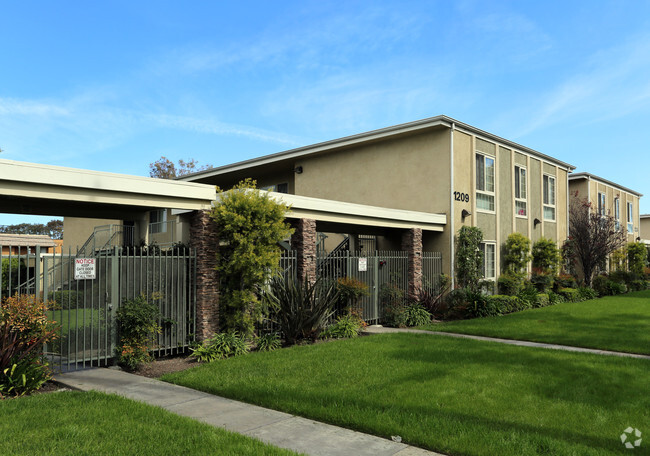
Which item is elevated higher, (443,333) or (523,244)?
(523,244)

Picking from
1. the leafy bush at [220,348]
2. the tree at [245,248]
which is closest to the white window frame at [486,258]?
the tree at [245,248]

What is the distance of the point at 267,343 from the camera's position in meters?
10.9

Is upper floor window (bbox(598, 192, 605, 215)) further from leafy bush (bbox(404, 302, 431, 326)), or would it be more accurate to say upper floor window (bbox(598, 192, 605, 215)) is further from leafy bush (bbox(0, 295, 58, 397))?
leafy bush (bbox(0, 295, 58, 397))

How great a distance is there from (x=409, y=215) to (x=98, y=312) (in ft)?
33.5

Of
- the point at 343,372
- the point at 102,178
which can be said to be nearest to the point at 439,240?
the point at 343,372

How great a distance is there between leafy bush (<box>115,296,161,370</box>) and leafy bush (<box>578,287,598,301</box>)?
67.0 ft

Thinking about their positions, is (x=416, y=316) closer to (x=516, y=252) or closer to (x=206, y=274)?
(x=206, y=274)

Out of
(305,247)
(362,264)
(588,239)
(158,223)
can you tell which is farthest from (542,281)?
(158,223)

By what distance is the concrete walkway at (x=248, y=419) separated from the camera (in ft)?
17.2

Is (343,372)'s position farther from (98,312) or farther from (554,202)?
(554,202)

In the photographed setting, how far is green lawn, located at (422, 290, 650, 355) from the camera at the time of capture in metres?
11.8

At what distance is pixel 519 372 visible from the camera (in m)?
8.38

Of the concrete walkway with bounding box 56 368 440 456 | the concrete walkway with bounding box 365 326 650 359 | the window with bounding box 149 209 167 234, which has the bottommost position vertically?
the concrete walkway with bounding box 365 326 650 359

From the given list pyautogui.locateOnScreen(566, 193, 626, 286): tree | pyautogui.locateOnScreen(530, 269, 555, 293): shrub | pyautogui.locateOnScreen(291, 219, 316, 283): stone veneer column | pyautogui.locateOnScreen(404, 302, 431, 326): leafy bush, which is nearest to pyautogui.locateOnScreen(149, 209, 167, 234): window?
pyautogui.locateOnScreen(291, 219, 316, 283): stone veneer column
